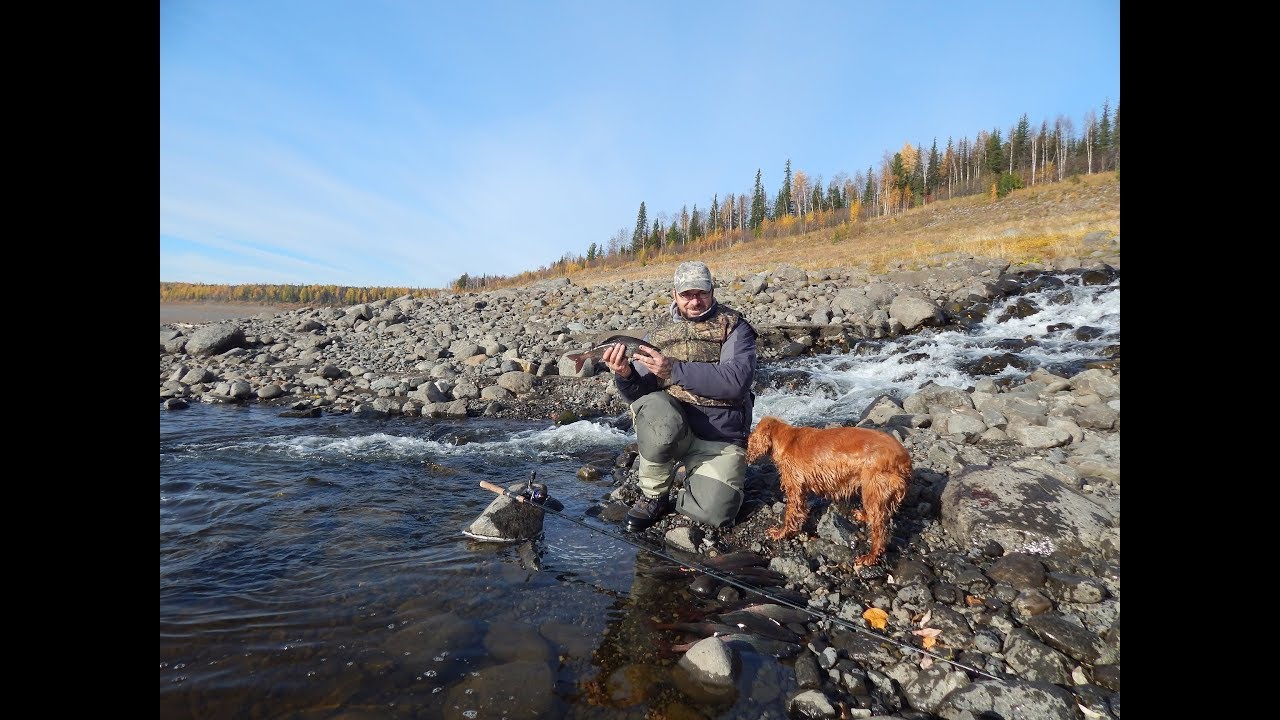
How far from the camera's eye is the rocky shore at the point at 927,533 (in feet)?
9.83

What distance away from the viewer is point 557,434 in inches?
349

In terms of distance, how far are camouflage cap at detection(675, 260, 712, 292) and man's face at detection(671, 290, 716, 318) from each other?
6 cm

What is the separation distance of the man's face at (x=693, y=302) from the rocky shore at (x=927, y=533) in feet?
6.65

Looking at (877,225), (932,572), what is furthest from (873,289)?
(877,225)

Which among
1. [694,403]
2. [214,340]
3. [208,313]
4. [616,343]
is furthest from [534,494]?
[208,313]

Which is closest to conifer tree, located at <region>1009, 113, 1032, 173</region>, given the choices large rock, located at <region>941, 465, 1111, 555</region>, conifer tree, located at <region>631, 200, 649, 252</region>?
conifer tree, located at <region>631, 200, 649, 252</region>

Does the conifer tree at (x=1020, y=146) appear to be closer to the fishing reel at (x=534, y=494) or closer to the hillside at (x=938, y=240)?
the hillside at (x=938, y=240)

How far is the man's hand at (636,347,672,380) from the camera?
481 cm

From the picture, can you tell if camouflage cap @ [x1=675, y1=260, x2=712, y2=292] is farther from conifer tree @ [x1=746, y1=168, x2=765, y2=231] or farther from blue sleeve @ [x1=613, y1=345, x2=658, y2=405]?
conifer tree @ [x1=746, y1=168, x2=765, y2=231]

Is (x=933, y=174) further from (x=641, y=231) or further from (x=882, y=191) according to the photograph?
(x=641, y=231)

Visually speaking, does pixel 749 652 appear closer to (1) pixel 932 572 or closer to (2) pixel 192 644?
(1) pixel 932 572

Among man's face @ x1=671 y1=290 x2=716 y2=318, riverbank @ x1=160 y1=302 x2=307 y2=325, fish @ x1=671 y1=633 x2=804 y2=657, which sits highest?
riverbank @ x1=160 y1=302 x2=307 y2=325

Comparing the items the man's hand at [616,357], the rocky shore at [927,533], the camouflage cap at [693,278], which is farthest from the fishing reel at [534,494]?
the camouflage cap at [693,278]
